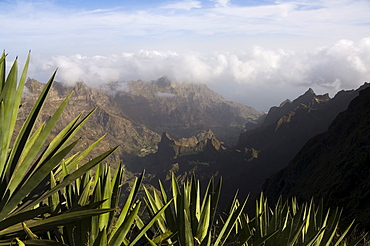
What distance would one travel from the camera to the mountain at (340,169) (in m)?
38.1

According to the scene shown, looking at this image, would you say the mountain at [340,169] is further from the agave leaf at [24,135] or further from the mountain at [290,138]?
the mountain at [290,138]

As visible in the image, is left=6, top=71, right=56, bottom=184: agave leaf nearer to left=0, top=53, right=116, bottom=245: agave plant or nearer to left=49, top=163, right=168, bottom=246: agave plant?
left=0, top=53, right=116, bottom=245: agave plant

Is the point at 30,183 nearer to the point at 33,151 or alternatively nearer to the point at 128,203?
the point at 33,151

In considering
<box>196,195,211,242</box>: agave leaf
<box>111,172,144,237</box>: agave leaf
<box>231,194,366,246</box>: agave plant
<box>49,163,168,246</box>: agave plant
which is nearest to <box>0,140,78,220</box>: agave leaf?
<box>49,163,168,246</box>: agave plant

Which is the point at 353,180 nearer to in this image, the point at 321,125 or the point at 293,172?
the point at 293,172

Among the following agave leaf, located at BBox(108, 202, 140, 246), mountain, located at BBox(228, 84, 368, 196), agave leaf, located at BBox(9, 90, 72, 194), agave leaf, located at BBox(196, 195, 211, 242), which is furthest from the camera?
mountain, located at BBox(228, 84, 368, 196)

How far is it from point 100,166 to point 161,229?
125 cm

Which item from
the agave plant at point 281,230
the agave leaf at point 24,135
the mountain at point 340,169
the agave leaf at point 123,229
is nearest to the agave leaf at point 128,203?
the agave leaf at point 123,229

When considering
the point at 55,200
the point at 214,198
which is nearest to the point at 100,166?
the point at 55,200

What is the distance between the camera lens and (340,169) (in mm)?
53500

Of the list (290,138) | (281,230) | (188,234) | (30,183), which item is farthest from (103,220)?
(290,138)

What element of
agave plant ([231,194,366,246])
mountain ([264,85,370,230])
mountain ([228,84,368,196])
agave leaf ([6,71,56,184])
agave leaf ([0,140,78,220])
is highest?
agave leaf ([6,71,56,184])

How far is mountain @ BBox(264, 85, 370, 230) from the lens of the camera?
3812 centimetres

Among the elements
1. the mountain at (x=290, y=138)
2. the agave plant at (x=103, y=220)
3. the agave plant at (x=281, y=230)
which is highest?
the agave plant at (x=103, y=220)
